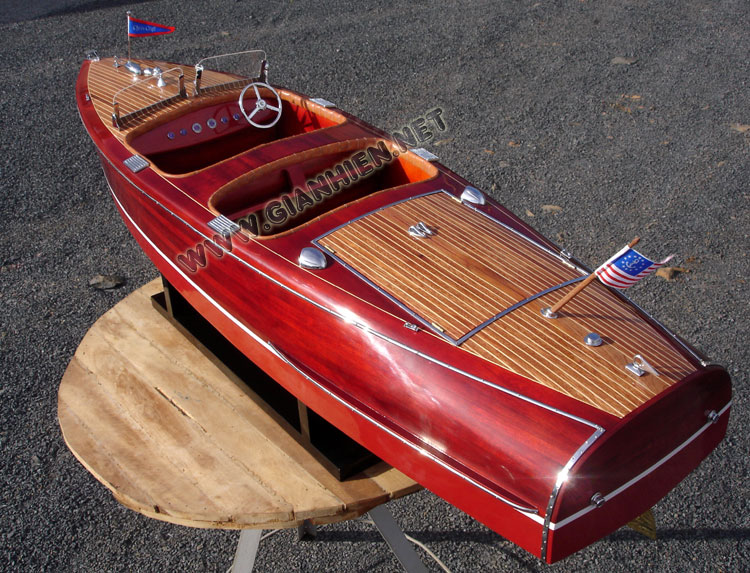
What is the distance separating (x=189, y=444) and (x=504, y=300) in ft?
4.69

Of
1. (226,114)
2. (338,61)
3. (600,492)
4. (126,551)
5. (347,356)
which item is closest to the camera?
(600,492)

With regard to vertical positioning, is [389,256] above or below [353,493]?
above

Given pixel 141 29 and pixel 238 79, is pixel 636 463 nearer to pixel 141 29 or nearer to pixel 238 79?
pixel 238 79

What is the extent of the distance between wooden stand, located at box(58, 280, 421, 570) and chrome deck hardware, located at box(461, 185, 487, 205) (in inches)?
55.8

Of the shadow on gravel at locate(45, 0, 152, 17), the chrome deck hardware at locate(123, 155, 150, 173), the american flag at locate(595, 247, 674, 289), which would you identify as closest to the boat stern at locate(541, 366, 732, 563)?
the american flag at locate(595, 247, 674, 289)

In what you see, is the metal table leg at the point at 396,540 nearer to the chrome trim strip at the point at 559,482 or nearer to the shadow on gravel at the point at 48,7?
the chrome trim strip at the point at 559,482

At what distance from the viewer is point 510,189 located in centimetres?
612

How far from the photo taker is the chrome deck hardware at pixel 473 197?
347 cm

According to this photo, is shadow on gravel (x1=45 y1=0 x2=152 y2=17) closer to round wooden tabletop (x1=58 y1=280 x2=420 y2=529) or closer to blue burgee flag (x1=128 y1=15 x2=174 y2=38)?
blue burgee flag (x1=128 y1=15 x2=174 y2=38)

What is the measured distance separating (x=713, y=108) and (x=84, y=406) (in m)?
6.90

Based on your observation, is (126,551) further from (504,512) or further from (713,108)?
(713,108)

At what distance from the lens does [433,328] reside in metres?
2.73

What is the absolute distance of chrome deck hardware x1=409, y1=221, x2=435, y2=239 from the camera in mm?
3129

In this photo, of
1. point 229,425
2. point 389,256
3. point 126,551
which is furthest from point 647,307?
point 126,551
